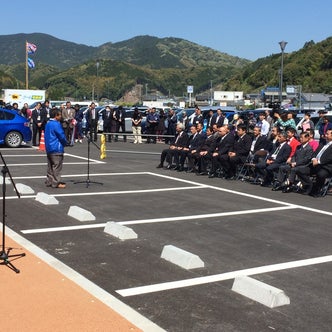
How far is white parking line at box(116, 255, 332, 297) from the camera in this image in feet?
17.9

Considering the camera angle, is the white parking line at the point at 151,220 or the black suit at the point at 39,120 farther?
the black suit at the point at 39,120

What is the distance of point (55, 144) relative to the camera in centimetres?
1192

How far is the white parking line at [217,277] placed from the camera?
215 inches

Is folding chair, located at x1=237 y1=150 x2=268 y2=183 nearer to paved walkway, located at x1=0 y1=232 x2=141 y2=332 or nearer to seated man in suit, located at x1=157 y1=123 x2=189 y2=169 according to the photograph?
seated man in suit, located at x1=157 y1=123 x2=189 y2=169

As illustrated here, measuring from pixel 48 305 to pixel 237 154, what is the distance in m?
9.64

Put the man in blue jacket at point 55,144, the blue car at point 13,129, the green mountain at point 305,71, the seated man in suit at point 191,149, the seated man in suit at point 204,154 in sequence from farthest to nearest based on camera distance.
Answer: the green mountain at point 305,71 < the blue car at point 13,129 < the seated man in suit at point 191,149 < the seated man in suit at point 204,154 < the man in blue jacket at point 55,144

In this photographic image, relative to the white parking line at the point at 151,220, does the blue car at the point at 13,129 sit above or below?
above

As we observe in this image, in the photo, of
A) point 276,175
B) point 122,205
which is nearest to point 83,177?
point 122,205

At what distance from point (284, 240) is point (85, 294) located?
11.5ft

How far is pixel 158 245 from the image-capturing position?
7.26 m

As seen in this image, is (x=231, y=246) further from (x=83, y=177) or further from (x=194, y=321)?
(x=83, y=177)

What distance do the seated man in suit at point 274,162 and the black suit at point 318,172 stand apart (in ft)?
2.63

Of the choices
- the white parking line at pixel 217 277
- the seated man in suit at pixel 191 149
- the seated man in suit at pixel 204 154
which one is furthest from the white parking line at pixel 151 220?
the seated man in suit at pixel 191 149

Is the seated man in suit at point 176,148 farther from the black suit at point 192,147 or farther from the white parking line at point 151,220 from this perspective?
the white parking line at point 151,220
